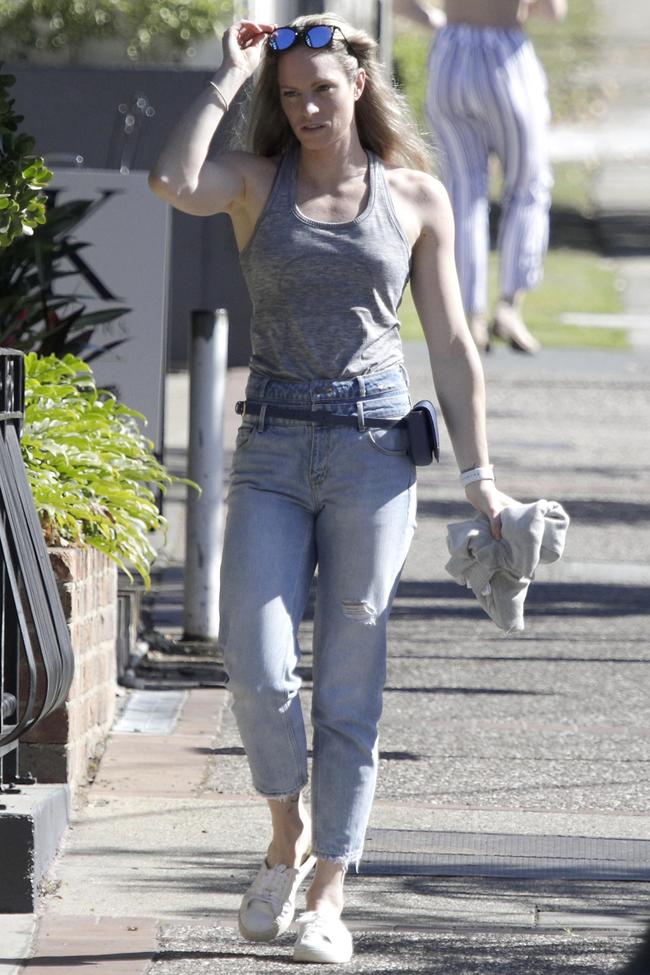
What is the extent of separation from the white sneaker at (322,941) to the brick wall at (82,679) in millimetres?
1174

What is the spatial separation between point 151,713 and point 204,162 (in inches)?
96.9

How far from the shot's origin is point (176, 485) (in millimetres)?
9633

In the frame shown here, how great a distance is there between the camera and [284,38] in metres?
4.26

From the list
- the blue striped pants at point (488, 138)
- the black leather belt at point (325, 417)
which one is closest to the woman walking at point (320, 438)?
the black leather belt at point (325, 417)

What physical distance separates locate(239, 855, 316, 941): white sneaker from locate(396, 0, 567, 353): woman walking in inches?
319

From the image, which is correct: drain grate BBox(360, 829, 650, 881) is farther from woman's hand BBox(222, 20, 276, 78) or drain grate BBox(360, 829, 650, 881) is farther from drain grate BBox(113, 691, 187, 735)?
woman's hand BBox(222, 20, 276, 78)

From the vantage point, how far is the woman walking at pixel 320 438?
421 centimetres

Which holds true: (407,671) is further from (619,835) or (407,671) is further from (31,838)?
(31,838)

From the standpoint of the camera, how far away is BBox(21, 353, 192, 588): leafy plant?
5.48m

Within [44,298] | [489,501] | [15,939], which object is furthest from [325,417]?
[44,298]

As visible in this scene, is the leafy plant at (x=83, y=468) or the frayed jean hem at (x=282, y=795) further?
the leafy plant at (x=83, y=468)

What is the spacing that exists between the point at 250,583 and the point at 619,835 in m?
1.52

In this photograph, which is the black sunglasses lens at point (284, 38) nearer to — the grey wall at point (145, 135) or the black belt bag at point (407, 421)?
the black belt bag at point (407, 421)

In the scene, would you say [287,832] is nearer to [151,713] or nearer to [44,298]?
[151,713]
